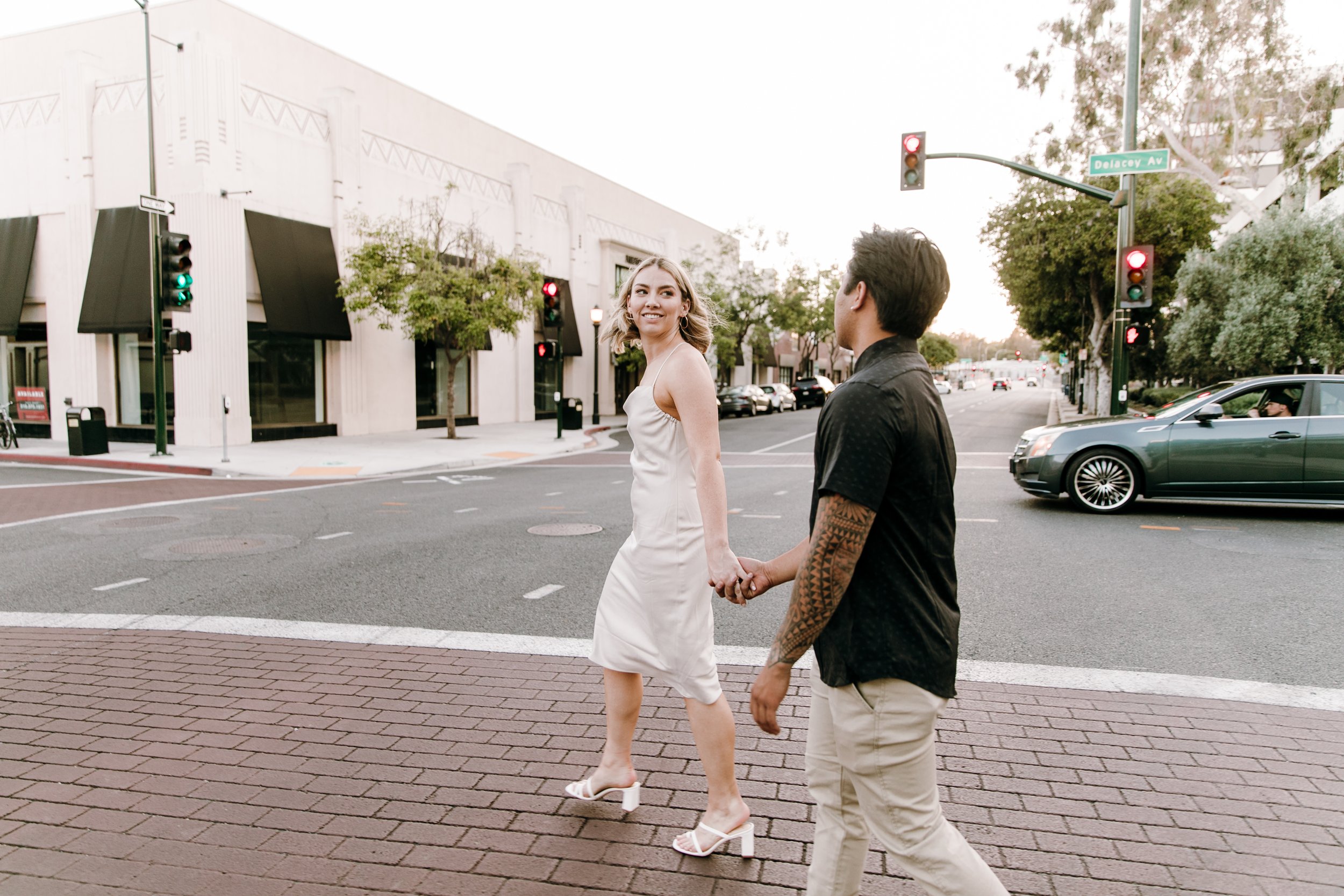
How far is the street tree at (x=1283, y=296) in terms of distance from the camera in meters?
21.7

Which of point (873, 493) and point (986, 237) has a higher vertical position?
point (986, 237)

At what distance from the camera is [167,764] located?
352 centimetres

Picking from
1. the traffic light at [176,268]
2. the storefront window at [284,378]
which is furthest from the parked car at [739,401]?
the traffic light at [176,268]

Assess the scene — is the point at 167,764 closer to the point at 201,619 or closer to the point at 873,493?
the point at 201,619

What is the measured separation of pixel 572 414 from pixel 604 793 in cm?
2201

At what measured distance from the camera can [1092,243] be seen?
2919 centimetres

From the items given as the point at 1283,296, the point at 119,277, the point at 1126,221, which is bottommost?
the point at 1283,296

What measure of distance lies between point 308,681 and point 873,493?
147 inches

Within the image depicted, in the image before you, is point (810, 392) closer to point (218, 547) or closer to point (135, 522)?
point (135, 522)

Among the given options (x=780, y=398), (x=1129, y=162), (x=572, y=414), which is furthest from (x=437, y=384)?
(x=780, y=398)

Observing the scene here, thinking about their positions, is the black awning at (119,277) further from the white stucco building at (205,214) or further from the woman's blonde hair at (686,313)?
the woman's blonde hair at (686,313)

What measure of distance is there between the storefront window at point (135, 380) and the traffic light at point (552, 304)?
9.04 metres

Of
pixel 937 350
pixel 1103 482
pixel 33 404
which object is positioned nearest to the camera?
pixel 1103 482

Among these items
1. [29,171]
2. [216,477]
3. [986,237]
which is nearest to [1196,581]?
[216,477]
